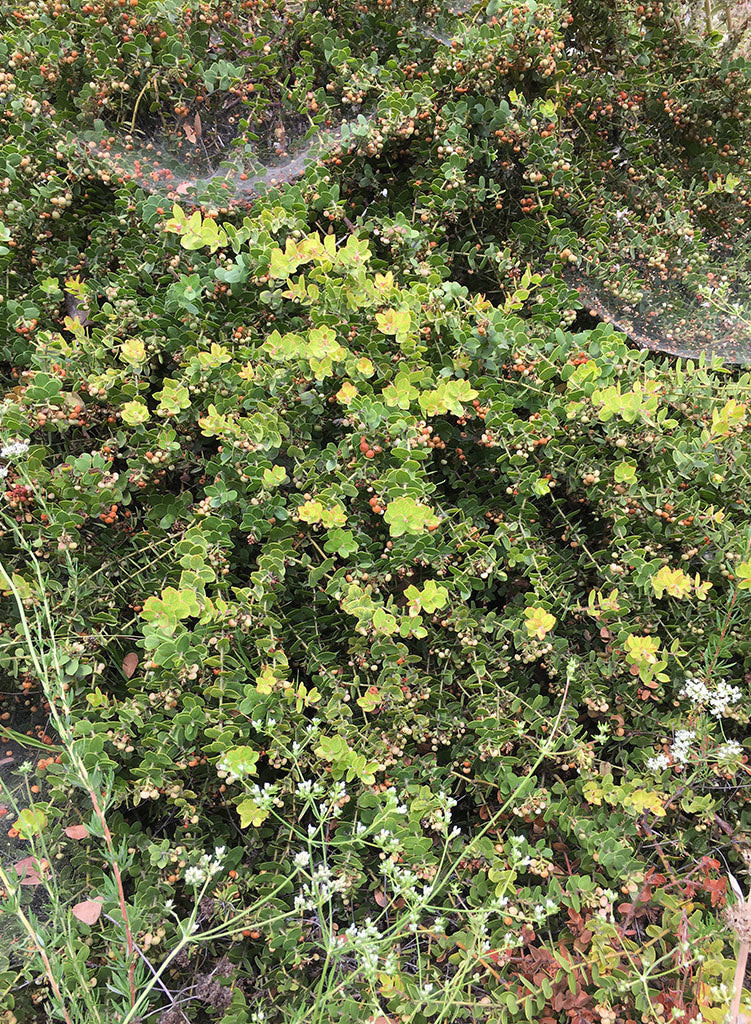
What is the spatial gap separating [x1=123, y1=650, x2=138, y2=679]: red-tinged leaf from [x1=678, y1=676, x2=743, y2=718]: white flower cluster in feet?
5.42

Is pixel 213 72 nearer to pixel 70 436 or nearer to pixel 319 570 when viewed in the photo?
pixel 70 436

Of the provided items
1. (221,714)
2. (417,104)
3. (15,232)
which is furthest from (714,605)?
(15,232)

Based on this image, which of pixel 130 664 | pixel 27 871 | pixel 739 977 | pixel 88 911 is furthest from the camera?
pixel 130 664

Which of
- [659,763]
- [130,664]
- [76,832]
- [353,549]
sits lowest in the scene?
[76,832]

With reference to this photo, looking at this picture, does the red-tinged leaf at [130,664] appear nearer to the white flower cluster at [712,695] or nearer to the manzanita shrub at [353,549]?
the manzanita shrub at [353,549]

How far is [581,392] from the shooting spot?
206cm

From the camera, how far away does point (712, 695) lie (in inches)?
73.6

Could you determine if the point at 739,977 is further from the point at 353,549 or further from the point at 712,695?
the point at 353,549

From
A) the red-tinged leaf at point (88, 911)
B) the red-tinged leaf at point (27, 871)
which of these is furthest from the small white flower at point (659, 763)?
the red-tinged leaf at point (27, 871)

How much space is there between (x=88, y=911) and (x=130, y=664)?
2.09ft

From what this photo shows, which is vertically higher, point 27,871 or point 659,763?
point 659,763

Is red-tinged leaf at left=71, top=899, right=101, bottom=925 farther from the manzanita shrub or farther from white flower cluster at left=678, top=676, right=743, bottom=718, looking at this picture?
white flower cluster at left=678, top=676, right=743, bottom=718

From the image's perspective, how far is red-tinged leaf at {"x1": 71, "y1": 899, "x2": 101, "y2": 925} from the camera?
5.22 feet

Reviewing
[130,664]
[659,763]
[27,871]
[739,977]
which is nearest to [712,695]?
[659,763]
